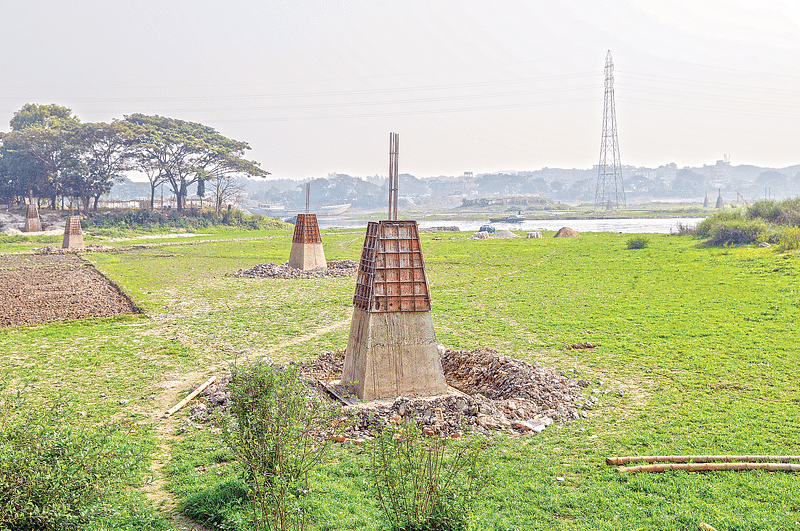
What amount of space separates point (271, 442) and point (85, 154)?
72593 millimetres

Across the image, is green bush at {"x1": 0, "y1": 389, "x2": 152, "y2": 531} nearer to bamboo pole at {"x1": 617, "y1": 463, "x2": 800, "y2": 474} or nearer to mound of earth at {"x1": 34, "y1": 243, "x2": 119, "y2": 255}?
bamboo pole at {"x1": 617, "y1": 463, "x2": 800, "y2": 474}

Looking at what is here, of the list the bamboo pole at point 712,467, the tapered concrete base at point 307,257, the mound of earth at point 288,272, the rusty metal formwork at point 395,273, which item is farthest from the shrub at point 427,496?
the tapered concrete base at point 307,257

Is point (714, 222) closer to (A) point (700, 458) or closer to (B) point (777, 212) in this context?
(B) point (777, 212)

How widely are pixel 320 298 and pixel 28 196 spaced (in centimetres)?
6403

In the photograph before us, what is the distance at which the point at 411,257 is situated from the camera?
10.5 m

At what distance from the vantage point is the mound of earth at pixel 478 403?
8914mm

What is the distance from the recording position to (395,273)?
34.0 feet

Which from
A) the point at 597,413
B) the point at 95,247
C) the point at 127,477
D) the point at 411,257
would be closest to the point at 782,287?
the point at 597,413

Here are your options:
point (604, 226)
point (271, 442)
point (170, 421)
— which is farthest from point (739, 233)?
point (604, 226)

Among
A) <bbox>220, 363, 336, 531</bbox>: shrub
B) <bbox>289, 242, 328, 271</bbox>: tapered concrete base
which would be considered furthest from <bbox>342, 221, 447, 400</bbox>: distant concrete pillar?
<bbox>289, 242, 328, 271</bbox>: tapered concrete base

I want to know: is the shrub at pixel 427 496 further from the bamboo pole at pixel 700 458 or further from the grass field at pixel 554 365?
the bamboo pole at pixel 700 458

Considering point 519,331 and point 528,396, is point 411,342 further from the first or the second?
point 519,331

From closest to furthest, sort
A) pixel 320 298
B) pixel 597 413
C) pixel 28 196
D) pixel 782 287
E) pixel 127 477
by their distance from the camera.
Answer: pixel 127 477, pixel 597 413, pixel 782 287, pixel 320 298, pixel 28 196

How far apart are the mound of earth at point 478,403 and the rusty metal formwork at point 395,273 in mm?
1564
